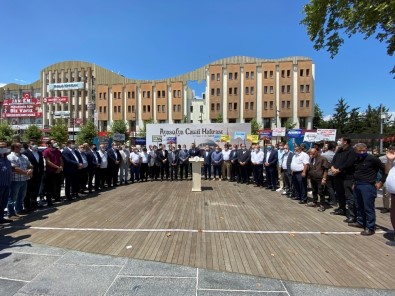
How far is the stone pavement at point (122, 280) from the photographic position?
3.65 metres

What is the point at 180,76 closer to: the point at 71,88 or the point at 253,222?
the point at 71,88

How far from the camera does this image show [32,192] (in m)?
8.47

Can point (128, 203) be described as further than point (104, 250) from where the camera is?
Yes

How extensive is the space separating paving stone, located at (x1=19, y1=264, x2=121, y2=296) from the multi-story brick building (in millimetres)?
49495

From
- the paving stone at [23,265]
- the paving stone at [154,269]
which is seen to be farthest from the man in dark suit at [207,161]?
the paving stone at [23,265]

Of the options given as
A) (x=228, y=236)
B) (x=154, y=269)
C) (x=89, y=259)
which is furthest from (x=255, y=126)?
(x=154, y=269)

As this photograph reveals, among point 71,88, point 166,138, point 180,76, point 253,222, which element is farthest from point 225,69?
point 253,222

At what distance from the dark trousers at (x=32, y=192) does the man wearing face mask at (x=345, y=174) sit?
26.6ft

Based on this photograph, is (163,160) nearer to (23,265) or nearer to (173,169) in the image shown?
(173,169)

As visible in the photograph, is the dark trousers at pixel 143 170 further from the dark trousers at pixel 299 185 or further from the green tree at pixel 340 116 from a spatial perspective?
the green tree at pixel 340 116

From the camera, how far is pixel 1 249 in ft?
16.8

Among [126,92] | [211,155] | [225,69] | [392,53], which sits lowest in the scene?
[211,155]

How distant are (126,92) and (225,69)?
22630 mm

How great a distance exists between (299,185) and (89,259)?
7.01 metres
